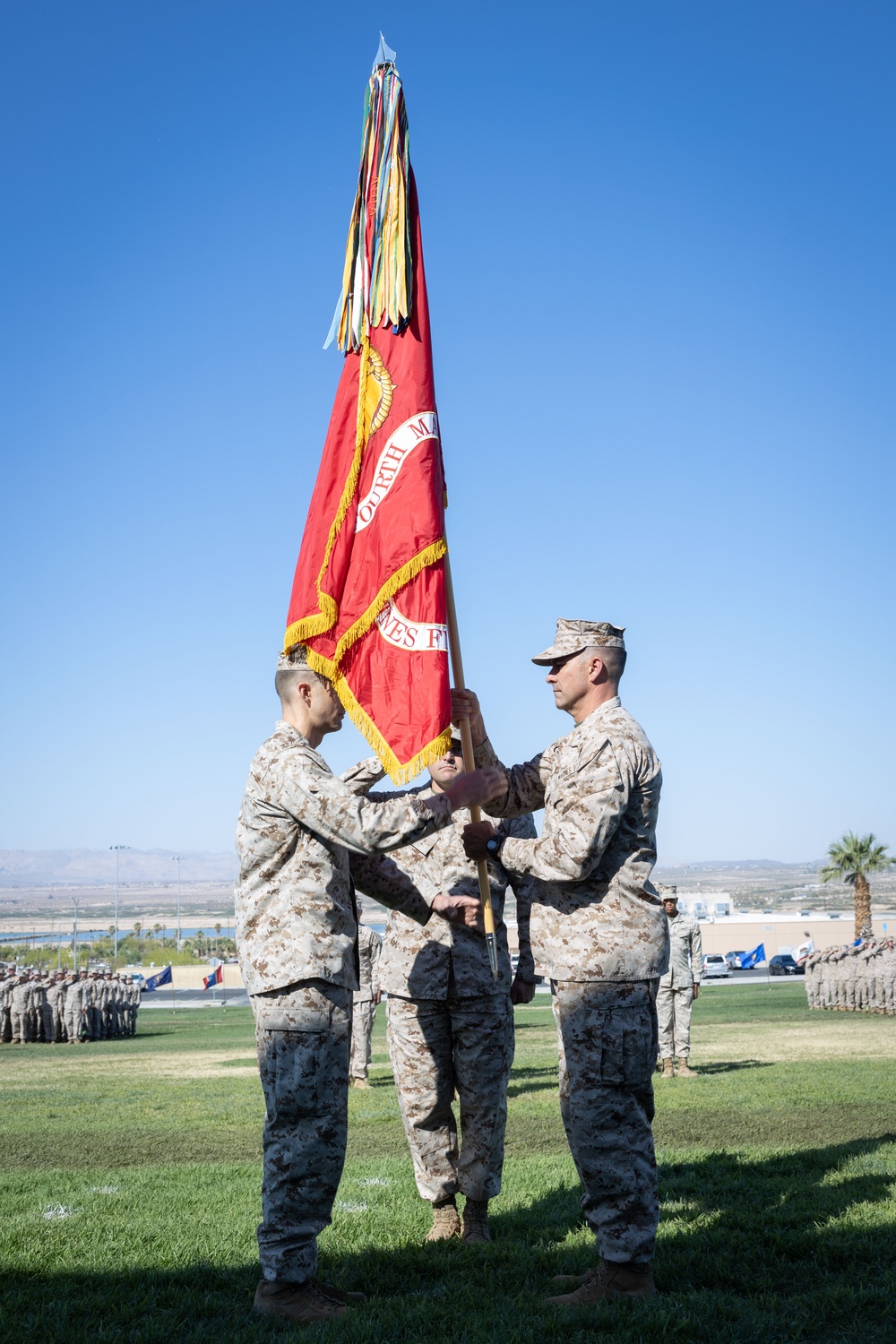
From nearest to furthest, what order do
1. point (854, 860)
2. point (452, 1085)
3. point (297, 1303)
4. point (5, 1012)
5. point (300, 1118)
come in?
point (297, 1303)
point (300, 1118)
point (452, 1085)
point (5, 1012)
point (854, 860)

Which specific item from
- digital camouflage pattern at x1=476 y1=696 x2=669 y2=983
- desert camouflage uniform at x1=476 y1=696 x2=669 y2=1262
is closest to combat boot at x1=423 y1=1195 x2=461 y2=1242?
desert camouflage uniform at x1=476 y1=696 x2=669 y2=1262

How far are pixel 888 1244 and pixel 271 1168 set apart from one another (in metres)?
2.84

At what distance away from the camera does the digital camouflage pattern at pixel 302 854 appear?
420 cm

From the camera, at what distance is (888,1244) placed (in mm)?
4871

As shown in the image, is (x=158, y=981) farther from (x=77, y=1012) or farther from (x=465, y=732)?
(x=465, y=732)

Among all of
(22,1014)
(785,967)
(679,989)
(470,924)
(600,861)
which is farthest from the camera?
(785,967)

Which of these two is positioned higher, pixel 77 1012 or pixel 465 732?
pixel 465 732

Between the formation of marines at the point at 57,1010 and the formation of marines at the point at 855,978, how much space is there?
1859 centimetres

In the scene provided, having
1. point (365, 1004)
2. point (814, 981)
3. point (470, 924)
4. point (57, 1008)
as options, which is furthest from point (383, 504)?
point (814, 981)

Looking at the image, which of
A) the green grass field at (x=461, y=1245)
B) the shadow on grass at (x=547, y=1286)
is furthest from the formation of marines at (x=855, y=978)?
the shadow on grass at (x=547, y=1286)

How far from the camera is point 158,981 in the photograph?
72812 millimetres

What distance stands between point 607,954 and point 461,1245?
1.69 meters

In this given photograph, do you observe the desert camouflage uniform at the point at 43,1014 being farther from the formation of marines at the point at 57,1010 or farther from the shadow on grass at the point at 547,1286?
the shadow on grass at the point at 547,1286

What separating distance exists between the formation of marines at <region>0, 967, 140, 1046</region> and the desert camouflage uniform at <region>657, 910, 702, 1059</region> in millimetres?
17291
